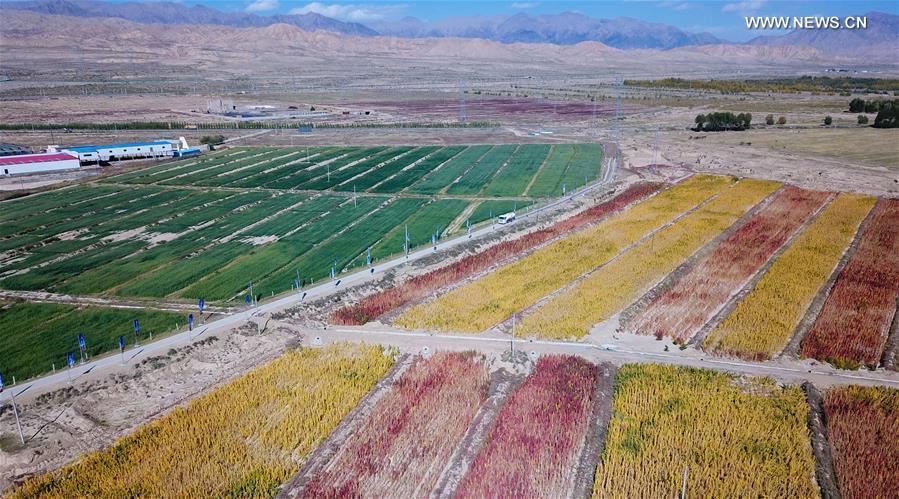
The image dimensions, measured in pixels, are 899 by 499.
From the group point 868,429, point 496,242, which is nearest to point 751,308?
point 868,429

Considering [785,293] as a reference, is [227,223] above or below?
above

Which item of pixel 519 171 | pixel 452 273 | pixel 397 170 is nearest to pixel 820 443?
pixel 452 273

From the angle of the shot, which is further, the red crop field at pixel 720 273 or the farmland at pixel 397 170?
the farmland at pixel 397 170

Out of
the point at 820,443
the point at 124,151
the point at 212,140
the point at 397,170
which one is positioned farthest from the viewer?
the point at 212,140

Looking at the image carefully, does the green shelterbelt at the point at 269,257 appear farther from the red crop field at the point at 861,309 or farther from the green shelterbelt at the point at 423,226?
the red crop field at the point at 861,309

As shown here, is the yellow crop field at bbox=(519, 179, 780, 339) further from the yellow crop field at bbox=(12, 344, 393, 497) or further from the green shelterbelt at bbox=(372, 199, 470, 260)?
the green shelterbelt at bbox=(372, 199, 470, 260)

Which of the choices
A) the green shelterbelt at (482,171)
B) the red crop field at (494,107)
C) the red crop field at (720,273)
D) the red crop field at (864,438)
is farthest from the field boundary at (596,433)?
the red crop field at (494,107)

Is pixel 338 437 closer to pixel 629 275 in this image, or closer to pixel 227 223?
pixel 629 275
